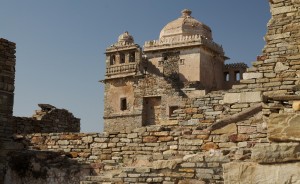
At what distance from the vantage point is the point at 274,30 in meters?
Result: 9.25

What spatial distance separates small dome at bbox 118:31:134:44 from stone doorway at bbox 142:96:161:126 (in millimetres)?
4439

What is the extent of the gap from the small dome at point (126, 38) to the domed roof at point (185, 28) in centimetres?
218

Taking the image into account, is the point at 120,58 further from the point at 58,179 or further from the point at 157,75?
the point at 58,179

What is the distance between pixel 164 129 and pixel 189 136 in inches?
25.5

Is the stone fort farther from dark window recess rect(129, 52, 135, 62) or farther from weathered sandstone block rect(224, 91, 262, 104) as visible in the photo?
dark window recess rect(129, 52, 135, 62)

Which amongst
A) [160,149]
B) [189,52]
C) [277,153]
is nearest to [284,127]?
[277,153]

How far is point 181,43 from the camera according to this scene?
105ft

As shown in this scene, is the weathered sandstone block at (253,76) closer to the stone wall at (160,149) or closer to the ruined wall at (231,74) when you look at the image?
the stone wall at (160,149)

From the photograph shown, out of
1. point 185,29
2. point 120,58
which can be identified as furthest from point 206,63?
point 120,58

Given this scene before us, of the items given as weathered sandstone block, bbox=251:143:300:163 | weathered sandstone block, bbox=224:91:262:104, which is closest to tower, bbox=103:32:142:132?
weathered sandstone block, bbox=224:91:262:104

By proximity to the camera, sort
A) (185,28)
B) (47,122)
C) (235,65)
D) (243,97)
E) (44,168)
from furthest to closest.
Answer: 1. (235,65)
2. (185,28)
3. (47,122)
4. (44,168)
5. (243,97)

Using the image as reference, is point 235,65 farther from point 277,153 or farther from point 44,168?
point 277,153

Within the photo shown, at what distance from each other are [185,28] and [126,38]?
431 centimetres

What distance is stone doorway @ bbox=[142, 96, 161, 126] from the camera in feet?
103
